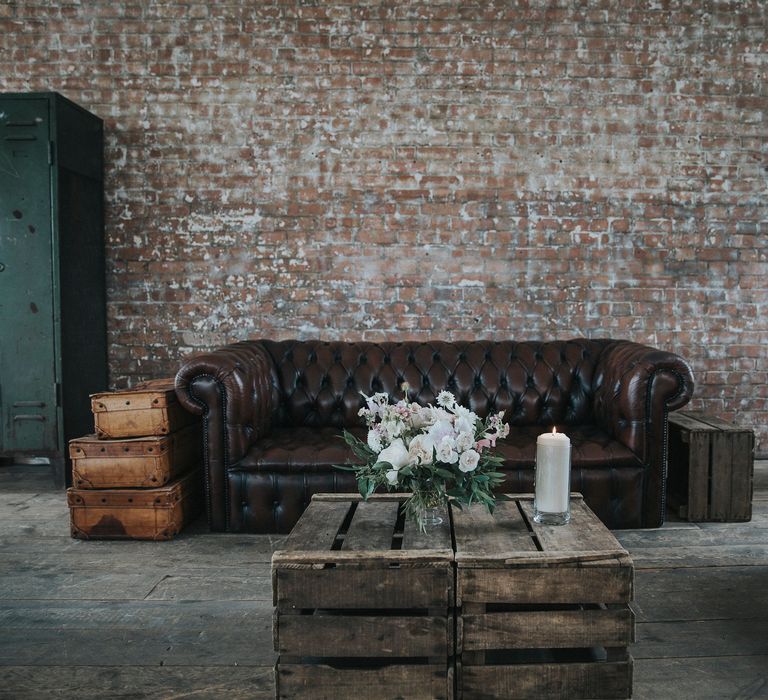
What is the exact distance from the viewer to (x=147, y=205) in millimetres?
4508

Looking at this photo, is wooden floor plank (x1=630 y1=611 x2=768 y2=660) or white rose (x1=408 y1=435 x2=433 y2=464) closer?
white rose (x1=408 y1=435 x2=433 y2=464)

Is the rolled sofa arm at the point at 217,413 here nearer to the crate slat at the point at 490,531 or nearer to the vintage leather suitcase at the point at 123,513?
the vintage leather suitcase at the point at 123,513

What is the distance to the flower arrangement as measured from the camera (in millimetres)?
1846

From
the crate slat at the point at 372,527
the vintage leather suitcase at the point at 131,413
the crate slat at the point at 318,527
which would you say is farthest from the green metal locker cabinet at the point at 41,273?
the crate slat at the point at 372,527

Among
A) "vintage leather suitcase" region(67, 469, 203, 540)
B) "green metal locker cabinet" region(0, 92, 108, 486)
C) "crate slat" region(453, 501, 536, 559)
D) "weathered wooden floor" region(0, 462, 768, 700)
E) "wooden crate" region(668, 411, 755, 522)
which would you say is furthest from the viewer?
"green metal locker cabinet" region(0, 92, 108, 486)

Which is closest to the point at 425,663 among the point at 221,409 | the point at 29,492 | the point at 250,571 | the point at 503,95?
the point at 250,571

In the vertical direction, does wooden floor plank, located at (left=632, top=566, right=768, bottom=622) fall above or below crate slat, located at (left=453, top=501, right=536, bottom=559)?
below

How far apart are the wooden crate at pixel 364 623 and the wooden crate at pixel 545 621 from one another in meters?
0.06

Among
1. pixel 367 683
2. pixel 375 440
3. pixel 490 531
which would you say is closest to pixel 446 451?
→ pixel 375 440

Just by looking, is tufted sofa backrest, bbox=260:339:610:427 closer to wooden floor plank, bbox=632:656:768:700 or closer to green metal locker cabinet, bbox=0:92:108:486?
green metal locker cabinet, bbox=0:92:108:486

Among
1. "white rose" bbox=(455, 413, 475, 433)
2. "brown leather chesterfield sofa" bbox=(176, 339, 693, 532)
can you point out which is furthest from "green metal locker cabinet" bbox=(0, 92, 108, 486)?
"white rose" bbox=(455, 413, 475, 433)

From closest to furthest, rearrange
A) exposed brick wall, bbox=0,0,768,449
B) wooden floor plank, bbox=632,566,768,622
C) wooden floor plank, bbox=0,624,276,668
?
wooden floor plank, bbox=0,624,276,668, wooden floor plank, bbox=632,566,768,622, exposed brick wall, bbox=0,0,768,449

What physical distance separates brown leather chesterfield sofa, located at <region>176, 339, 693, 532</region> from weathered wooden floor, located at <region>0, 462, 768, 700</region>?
0.65 feet

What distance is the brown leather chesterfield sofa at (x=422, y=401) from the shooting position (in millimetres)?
3166
